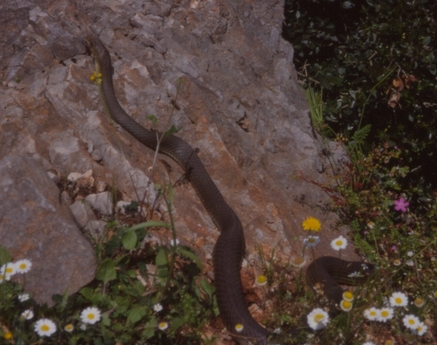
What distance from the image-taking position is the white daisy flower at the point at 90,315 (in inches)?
138

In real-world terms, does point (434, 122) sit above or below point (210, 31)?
below

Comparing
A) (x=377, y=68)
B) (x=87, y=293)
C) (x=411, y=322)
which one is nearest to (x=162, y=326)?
(x=87, y=293)

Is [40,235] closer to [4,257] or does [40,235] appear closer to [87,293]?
[4,257]

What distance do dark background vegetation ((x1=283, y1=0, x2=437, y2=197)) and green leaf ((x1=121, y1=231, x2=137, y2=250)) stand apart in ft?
11.7

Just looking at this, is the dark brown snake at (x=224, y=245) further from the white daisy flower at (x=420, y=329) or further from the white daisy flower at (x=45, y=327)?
the white daisy flower at (x=45, y=327)

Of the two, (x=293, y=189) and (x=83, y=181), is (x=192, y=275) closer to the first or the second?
(x=83, y=181)

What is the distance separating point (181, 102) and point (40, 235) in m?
2.81

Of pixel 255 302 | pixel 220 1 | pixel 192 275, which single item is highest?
pixel 220 1

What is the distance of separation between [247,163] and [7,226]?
2.95 metres

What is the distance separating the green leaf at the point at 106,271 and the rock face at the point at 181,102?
121cm

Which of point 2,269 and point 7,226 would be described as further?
point 7,226

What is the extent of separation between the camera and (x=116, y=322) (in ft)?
12.5

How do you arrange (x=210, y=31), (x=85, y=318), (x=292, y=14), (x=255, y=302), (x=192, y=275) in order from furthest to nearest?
(x=292, y=14)
(x=210, y=31)
(x=255, y=302)
(x=192, y=275)
(x=85, y=318)

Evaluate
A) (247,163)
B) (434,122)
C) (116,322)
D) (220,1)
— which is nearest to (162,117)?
(247,163)
